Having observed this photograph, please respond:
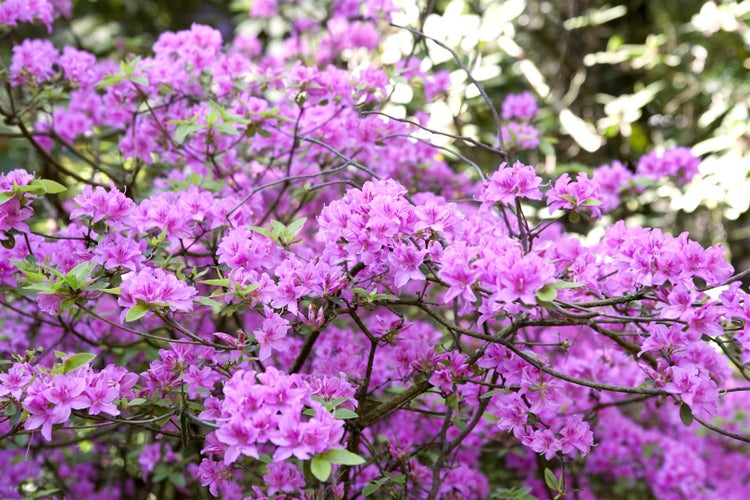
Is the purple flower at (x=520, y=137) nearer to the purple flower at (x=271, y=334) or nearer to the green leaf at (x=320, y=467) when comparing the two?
the purple flower at (x=271, y=334)

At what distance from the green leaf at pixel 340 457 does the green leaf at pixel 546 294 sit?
0.36 m

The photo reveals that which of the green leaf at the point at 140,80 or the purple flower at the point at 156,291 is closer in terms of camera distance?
the purple flower at the point at 156,291

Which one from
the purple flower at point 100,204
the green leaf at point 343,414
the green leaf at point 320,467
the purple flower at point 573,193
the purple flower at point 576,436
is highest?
the purple flower at point 573,193

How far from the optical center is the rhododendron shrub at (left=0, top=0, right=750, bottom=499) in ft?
4.02

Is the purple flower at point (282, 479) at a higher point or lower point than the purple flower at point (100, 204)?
lower

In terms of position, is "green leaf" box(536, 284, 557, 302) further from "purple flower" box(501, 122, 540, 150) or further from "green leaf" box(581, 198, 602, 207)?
"purple flower" box(501, 122, 540, 150)

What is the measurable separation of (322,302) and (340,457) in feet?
1.15

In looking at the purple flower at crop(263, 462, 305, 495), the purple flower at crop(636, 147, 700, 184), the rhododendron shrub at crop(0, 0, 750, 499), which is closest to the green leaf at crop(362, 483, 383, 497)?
the rhododendron shrub at crop(0, 0, 750, 499)

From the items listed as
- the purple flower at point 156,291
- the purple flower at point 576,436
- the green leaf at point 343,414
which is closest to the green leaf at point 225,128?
the purple flower at point 156,291

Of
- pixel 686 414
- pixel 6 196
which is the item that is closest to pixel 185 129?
pixel 6 196

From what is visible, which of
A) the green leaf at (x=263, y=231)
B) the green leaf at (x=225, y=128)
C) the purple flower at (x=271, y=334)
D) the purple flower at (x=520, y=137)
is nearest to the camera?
the purple flower at (x=271, y=334)

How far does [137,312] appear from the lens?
3.91ft

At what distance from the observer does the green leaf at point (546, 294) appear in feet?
3.59

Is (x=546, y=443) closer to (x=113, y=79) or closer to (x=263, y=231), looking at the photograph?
(x=263, y=231)
